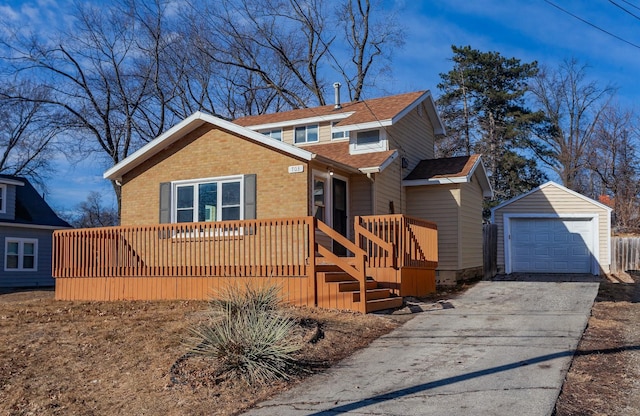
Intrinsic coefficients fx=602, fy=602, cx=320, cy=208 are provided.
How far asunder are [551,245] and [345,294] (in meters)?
12.4

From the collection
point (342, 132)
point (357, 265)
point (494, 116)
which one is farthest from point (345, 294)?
point (494, 116)

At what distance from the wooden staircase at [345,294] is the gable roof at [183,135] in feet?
10.2

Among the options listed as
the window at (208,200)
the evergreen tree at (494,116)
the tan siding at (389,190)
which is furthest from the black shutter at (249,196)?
the evergreen tree at (494,116)

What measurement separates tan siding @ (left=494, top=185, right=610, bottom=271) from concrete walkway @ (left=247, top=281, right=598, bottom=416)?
977 centimetres

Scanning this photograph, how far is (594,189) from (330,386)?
33.3 m

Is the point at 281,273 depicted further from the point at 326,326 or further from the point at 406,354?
the point at 406,354

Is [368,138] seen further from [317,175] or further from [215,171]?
[215,171]

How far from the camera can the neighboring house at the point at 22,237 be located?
24.1m

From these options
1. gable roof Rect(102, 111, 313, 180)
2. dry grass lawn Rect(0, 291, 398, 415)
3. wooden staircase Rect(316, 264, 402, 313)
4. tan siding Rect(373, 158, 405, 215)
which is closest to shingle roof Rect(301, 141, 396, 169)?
tan siding Rect(373, 158, 405, 215)

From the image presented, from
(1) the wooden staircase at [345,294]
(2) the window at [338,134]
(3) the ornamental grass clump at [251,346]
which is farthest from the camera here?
(2) the window at [338,134]

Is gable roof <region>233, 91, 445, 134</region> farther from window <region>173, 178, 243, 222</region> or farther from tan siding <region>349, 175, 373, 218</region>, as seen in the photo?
window <region>173, 178, 243, 222</region>

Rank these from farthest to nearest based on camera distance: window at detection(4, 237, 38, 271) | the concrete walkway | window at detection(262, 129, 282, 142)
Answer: window at detection(4, 237, 38, 271) < window at detection(262, 129, 282, 142) < the concrete walkway

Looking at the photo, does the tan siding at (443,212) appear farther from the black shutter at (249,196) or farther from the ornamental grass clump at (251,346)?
the ornamental grass clump at (251,346)

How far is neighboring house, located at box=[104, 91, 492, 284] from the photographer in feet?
47.1
